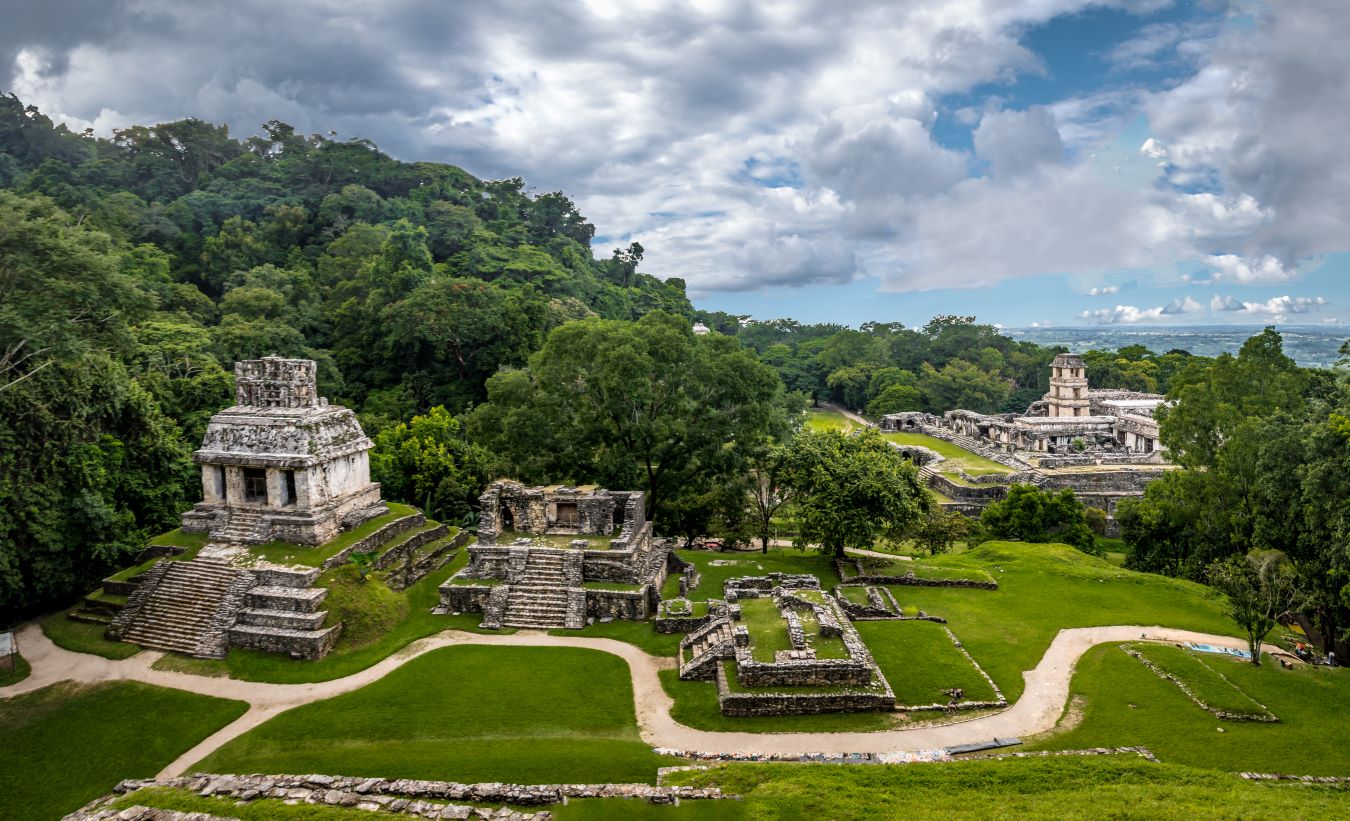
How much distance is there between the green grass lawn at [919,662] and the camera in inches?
664

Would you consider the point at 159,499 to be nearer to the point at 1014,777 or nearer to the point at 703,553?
the point at 703,553

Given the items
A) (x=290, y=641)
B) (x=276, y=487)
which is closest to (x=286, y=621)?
(x=290, y=641)

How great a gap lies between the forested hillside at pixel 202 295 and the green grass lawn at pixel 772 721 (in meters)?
19.7

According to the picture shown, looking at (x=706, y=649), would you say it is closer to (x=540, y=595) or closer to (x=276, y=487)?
(x=540, y=595)

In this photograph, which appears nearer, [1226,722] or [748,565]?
[1226,722]

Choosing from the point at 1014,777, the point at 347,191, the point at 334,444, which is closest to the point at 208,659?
the point at 334,444

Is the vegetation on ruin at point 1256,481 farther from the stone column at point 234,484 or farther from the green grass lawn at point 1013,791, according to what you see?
the stone column at point 234,484

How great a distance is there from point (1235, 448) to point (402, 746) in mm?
27628

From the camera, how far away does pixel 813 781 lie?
12562mm

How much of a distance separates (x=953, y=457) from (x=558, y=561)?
40.4 m

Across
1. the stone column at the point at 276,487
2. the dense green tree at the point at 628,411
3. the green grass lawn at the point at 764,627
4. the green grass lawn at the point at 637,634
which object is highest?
the dense green tree at the point at 628,411

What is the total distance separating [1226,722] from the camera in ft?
51.2

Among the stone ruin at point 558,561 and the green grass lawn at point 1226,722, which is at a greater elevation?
the stone ruin at point 558,561

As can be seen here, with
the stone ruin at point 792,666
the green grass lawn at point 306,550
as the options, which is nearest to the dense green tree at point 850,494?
the stone ruin at point 792,666
